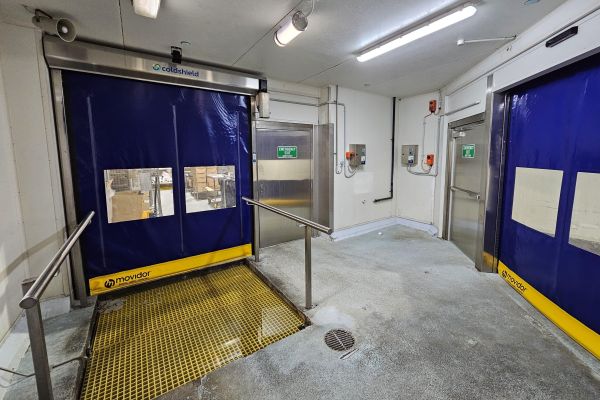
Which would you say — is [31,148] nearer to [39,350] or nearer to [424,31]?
[39,350]

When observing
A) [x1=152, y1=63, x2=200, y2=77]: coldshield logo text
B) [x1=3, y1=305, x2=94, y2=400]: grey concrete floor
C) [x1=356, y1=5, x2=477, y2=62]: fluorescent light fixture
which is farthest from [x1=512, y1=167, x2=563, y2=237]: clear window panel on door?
[x1=3, y1=305, x2=94, y2=400]: grey concrete floor

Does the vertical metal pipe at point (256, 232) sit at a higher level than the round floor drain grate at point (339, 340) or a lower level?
higher

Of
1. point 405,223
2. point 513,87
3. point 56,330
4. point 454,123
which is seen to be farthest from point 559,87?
point 56,330

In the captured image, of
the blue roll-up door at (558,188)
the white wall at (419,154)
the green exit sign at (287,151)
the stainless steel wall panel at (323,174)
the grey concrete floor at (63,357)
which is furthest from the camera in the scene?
the white wall at (419,154)

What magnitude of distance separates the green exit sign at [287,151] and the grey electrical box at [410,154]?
2.49 m

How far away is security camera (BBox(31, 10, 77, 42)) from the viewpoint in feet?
7.85

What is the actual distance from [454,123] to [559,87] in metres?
2.07

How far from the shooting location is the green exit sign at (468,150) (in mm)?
4115

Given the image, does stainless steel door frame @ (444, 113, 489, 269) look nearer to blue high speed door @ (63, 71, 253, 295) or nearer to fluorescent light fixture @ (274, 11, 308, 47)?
fluorescent light fixture @ (274, 11, 308, 47)

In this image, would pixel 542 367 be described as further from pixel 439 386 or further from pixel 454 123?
pixel 454 123

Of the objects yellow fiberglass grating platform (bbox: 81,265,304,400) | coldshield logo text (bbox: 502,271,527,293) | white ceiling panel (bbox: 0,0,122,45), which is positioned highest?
white ceiling panel (bbox: 0,0,122,45)

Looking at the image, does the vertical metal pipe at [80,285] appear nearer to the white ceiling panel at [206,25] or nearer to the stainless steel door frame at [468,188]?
the white ceiling panel at [206,25]

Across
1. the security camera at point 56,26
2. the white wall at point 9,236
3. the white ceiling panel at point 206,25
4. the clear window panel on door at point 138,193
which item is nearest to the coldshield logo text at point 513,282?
the white ceiling panel at point 206,25

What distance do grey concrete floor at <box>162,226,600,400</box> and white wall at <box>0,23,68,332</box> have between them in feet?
6.93
